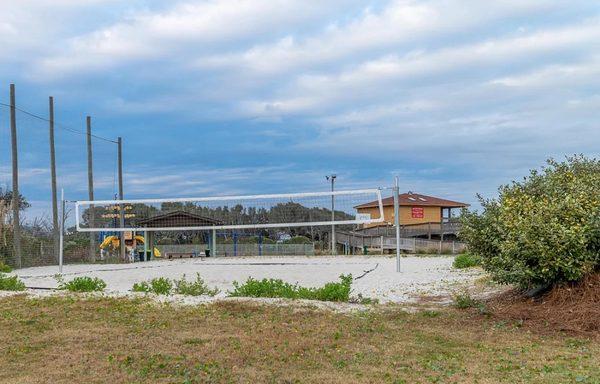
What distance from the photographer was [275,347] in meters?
6.09

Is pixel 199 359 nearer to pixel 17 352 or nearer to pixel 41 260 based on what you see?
pixel 17 352

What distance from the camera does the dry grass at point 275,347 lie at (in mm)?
5180

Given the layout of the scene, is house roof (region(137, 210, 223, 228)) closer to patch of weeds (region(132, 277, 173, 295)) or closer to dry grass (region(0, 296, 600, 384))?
patch of weeds (region(132, 277, 173, 295))

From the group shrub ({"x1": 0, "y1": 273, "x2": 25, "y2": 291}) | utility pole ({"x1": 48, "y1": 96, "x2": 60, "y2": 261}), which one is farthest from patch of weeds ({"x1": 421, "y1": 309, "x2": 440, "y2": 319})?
utility pole ({"x1": 48, "y1": 96, "x2": 60, "y2": 261})

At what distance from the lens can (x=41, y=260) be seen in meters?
22.3

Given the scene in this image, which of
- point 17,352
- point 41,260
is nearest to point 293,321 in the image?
point 17,352

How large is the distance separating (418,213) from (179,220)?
96.2 feet

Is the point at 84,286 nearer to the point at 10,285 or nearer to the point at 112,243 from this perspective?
the point at 10,285

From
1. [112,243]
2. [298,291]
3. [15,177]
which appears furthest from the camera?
[112,243]

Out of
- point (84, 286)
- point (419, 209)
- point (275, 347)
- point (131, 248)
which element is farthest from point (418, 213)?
point (275, 347)

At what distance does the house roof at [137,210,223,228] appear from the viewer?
22312 millimetres

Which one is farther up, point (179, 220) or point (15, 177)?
point (15, 177)

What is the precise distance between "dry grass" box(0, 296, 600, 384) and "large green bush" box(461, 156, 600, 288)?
0.85 m

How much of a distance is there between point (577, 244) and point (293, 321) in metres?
3.41
